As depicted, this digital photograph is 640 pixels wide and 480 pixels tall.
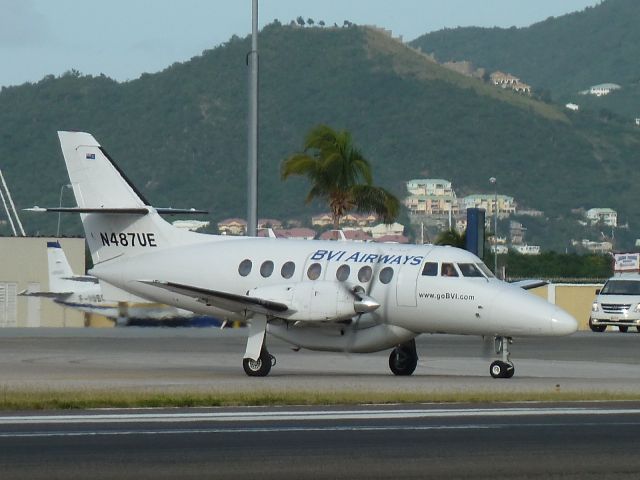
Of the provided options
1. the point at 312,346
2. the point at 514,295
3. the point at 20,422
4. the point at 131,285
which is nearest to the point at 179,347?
the point at 131,285

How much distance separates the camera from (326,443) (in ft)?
50.3

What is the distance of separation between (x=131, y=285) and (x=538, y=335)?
9149mm

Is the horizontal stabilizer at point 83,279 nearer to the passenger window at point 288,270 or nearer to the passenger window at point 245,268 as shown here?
the passenger window at point 245,268

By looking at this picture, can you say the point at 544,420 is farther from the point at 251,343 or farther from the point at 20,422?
the point at 251,343

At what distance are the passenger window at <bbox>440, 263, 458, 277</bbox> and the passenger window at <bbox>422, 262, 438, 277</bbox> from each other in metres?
0.14

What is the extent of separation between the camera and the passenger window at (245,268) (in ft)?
93.1

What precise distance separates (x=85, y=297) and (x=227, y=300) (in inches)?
984

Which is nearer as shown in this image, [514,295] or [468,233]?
[514,295]

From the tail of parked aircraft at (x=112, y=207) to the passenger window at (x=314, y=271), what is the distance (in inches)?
126

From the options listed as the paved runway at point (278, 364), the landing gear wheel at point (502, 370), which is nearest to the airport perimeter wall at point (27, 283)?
the paved runway at point (278, 364)

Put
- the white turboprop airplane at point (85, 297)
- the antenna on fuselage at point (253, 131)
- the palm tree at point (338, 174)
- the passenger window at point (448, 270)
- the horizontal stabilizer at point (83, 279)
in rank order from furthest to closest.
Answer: the palm tree at point (338, 174)
the horizontal stabilizer at point (83, 279)
the white turboprop airplane at point (85, 297)
the antenna on fuselage at point (253, 131)
the passenger window at point (448, 270)

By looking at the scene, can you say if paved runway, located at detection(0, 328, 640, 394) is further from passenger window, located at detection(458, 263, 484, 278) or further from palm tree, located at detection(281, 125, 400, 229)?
palm tree, located at detection(281, 125, 400, 229)

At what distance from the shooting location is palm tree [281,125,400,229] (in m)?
58.0

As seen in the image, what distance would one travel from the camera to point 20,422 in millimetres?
17844
